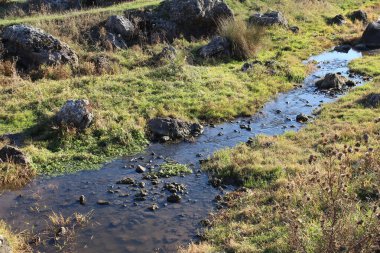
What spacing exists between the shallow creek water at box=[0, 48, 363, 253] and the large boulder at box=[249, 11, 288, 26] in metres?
15.3

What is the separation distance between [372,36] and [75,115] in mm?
23348

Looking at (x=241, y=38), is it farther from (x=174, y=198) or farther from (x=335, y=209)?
(x=335, y=209)

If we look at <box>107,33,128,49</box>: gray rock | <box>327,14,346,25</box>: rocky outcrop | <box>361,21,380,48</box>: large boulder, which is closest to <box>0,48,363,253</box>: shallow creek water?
<box>107,33,128,49</box>: gray rock

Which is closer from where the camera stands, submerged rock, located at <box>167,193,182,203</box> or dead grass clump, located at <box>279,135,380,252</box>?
dead grass clump, located at <box>279,135,380,252</box>

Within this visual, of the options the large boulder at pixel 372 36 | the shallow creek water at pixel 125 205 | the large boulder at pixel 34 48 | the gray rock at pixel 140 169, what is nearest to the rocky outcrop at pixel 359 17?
the large boulder at pixel 372 36

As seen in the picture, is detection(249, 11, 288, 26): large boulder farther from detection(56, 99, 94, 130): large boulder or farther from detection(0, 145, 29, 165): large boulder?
detection(0, 145, 29, 165): large boulder

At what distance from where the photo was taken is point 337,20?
3638cm

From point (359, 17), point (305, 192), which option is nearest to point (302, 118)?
point (305, 192)

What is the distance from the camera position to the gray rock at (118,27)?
2808cm

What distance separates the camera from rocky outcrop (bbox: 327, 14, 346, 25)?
3622 centimetres

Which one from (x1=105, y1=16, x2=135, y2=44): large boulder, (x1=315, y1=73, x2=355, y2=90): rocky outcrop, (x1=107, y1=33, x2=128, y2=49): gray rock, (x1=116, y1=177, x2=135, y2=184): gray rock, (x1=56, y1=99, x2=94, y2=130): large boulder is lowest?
(x1=116, y1=177, x2=135, y2=184): gray rock

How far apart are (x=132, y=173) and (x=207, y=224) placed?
3992mm

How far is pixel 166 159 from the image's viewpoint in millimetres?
16156

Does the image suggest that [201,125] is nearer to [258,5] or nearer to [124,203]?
[124,203]
